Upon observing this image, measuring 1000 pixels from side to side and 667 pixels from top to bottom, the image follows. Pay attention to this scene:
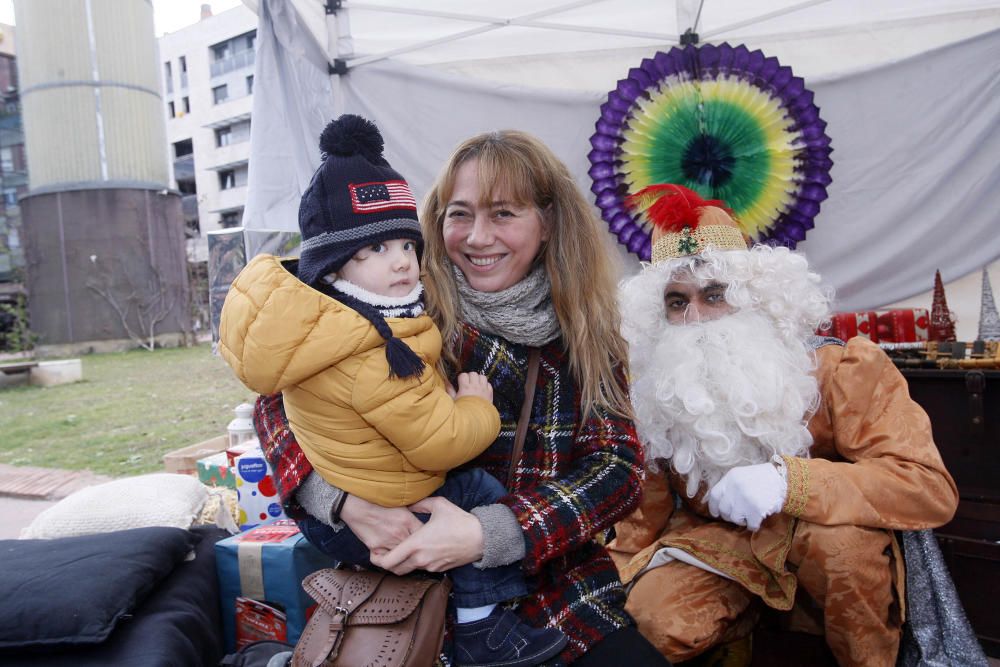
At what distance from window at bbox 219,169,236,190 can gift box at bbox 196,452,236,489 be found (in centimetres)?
2925

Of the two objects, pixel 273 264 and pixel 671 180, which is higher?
pixel 671 180

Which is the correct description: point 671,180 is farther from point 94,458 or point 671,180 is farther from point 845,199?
point 94,458

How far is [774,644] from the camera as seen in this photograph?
81.3 inches

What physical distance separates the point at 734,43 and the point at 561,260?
2216 mm

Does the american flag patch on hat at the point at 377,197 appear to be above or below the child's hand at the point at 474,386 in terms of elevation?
above

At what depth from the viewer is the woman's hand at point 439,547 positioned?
121 cm

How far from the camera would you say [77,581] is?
163 centimetres

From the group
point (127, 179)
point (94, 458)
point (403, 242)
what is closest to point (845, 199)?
point (403, 242)

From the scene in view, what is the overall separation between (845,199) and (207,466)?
10.6 feet

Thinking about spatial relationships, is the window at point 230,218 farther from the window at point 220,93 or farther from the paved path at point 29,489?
the paved path at point 29,489

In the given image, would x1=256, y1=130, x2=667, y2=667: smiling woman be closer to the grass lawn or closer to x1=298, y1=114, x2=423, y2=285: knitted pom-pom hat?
x1=298, y1=114, x2=423, y2=285: knitted pom-pom hat

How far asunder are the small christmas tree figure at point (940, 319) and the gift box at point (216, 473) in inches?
127

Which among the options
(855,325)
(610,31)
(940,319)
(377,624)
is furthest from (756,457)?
(610,31)

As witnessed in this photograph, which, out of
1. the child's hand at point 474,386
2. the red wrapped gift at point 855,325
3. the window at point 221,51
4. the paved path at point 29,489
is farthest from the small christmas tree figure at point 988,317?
the window at point 221,51
